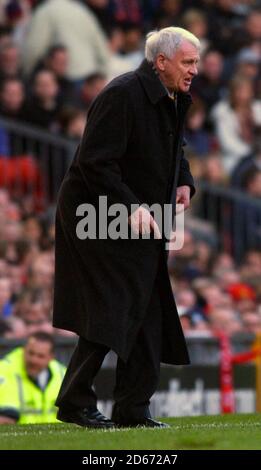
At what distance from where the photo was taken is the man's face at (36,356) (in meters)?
12.0

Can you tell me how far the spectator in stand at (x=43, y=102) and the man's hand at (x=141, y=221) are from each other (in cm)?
796

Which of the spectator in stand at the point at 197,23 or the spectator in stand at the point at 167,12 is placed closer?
the spectator in stand at the point at 197,23

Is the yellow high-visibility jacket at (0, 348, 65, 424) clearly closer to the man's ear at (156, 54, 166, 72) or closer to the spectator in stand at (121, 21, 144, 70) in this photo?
the man's ear at (156, 54, 166, 72)

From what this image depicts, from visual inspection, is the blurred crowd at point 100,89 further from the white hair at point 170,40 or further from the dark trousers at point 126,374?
the white hair at point 170,40

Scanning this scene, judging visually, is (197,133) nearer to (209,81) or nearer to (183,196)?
(209,81)

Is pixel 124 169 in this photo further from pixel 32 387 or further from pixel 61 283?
pixel 32 387

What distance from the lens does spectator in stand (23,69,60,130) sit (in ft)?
52.0

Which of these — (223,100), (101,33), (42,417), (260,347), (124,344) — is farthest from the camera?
(223,100)

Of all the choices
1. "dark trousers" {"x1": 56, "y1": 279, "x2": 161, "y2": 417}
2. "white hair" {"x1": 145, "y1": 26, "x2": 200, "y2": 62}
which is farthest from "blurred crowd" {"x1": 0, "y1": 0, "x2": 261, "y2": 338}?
"white hair" {"x1": 145, "y1": 26, "x2": 200, "y2": 62}

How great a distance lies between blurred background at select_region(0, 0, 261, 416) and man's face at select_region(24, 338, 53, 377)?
24.8 inches

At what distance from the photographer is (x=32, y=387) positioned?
12242 mm

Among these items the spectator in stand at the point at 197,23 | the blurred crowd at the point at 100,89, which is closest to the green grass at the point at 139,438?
the blurred crowd at the point at 100,89
